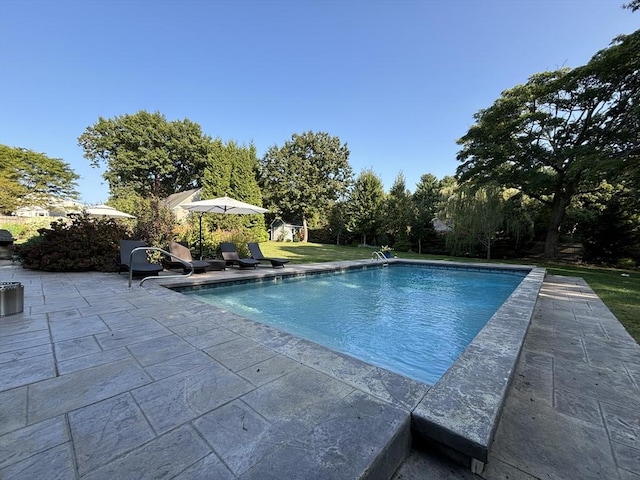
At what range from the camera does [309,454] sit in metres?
1.34

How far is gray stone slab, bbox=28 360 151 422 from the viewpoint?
1754 millimetres

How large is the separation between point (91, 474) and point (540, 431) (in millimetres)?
2584

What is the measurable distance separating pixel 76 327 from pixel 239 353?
222cm

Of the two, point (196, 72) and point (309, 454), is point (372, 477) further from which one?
point (196, 72)

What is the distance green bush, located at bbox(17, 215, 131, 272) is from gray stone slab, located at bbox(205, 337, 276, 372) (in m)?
6.57

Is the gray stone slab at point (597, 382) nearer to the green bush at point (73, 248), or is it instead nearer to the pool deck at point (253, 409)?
the pool deck at point (253, 409)

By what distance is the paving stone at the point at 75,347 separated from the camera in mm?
2496

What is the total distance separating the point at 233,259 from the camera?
873cm

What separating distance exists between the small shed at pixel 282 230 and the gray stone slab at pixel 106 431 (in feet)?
91.7

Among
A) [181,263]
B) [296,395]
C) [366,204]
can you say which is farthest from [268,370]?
[366,204]

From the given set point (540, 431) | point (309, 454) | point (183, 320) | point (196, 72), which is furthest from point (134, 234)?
point (196, 72)

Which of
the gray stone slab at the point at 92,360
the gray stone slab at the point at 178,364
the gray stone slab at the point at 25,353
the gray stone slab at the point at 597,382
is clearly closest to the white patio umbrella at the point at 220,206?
the gray stone slab at the point at 25,353

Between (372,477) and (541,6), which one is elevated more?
(541,6)

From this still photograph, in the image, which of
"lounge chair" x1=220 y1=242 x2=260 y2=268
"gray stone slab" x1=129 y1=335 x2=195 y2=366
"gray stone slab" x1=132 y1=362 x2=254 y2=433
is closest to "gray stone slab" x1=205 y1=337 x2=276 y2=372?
"gray stone slab" x1=132 y1=362 x2=254 y2=433
